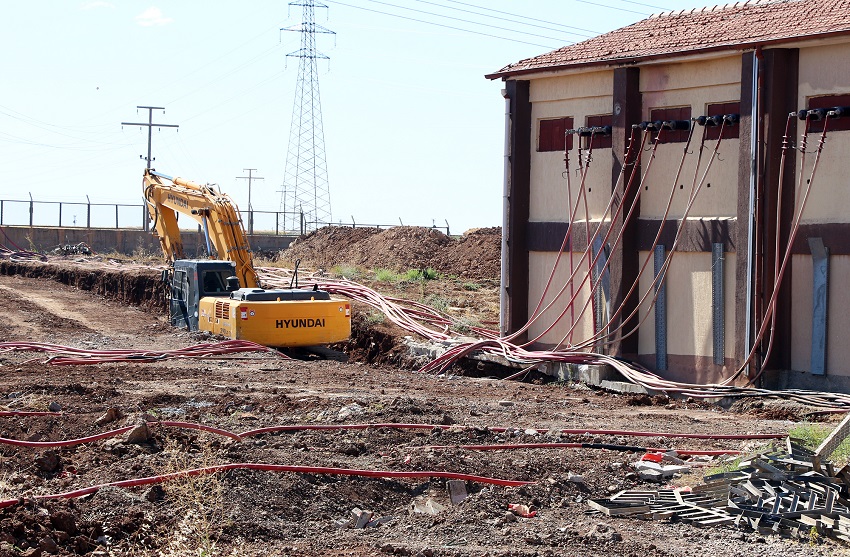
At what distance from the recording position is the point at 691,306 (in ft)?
56.7

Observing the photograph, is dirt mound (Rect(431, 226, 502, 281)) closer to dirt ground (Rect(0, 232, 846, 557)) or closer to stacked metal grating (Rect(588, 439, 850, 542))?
dirt ground (Rect(0, 232, 846, 557))

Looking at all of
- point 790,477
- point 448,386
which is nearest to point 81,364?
point 448,386

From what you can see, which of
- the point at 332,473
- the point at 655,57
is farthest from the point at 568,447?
the point at 655,57

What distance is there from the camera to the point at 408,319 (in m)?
23.6

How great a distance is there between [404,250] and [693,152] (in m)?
27.6

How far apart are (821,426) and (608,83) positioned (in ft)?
25.3

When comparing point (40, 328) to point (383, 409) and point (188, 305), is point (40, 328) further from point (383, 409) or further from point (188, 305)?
point (383, 409)

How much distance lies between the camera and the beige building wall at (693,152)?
16.8m

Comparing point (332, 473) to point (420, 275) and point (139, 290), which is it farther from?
point (420, 275)

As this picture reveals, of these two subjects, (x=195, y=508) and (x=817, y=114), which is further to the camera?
(x=817, y=114)

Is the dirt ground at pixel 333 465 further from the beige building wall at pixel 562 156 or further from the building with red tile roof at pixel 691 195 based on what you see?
the beige building wall at pixel 562 156

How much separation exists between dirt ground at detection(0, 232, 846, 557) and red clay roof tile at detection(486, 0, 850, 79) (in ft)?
17.5

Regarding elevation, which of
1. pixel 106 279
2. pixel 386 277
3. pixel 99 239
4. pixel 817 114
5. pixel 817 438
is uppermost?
pixel 817 114

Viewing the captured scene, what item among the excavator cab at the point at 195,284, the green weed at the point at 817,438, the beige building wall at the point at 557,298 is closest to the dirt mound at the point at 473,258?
the excavator cab at the point at 195,284
